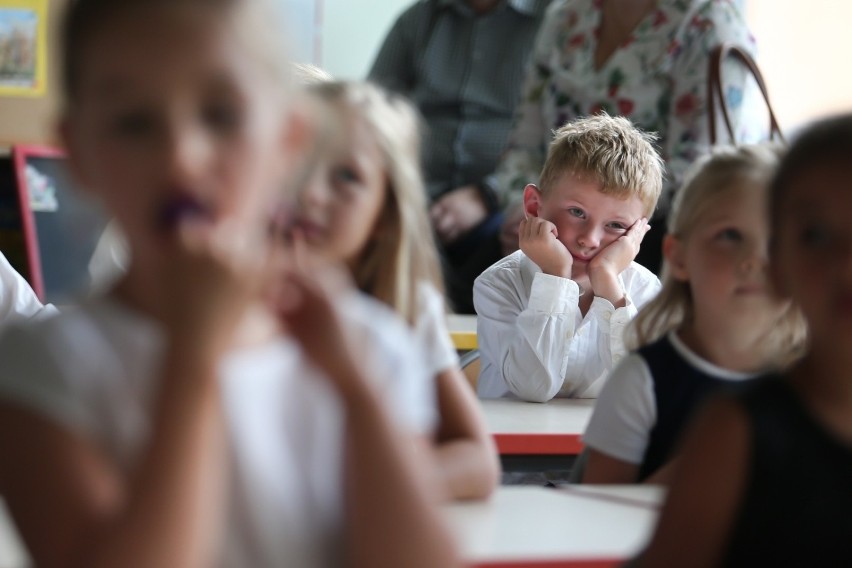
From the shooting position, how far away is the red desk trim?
1845mm

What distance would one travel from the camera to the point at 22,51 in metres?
5.48

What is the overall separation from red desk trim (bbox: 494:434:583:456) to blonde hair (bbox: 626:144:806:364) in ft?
0.70

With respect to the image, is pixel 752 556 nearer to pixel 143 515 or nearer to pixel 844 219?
pixel 844 219

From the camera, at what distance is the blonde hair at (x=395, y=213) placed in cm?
135

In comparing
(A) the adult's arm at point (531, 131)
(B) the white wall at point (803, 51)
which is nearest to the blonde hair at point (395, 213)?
(A) the adult's arm at point (531, 131)

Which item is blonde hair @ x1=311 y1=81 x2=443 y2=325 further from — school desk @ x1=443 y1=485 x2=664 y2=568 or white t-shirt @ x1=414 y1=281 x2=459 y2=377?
school desk @ x1=443 y1=485 x2=664 y2=568

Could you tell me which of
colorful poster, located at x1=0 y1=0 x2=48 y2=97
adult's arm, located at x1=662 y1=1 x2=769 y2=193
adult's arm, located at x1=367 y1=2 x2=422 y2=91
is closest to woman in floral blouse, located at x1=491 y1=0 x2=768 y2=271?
adult's arm, located at x1=662 y1=1 x2=769 y2=193

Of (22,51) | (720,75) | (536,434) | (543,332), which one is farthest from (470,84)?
(536,434)

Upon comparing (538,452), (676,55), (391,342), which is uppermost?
(391,342)

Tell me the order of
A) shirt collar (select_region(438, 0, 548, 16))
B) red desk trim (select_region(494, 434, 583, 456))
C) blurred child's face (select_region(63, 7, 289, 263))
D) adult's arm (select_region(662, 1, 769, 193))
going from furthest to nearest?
shirt collar (select_region(438, 0, 548, 16)) → adult's arm (select_region(662, 1, 769, 193)) → red desk trim (select_region(494, 434, 583, 456)) → blurred child's face (select_region(63, 7, 289, 263))

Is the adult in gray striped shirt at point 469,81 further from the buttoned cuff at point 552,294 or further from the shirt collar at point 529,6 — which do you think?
the buttoned cuff at point 552,294

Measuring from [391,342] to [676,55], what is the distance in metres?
2.58

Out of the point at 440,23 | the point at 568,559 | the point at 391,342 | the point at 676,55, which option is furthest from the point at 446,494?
the point at 440,23

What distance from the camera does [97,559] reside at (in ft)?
2.33
